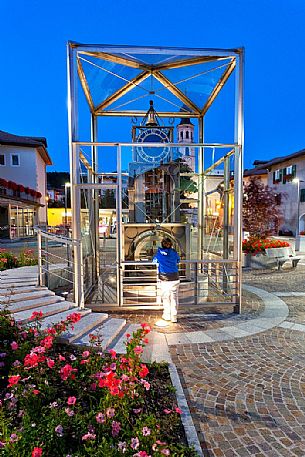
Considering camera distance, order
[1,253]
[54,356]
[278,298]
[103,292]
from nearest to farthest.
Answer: [54,356], [103,292], [278,298], [1,253]

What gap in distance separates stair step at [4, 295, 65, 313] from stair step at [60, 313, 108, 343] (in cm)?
86

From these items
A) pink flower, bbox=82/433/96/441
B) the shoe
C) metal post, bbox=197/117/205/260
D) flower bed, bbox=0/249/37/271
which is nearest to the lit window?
metal post, bbox=197/117/205/260

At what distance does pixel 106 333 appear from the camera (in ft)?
16.7

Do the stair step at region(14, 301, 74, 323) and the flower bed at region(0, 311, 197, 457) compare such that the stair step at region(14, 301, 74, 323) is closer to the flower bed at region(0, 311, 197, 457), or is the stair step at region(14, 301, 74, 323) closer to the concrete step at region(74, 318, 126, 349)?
the concrete step at region(74, 318, 126, 349)

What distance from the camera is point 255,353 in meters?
4.74

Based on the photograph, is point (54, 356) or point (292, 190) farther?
point (292, 190)

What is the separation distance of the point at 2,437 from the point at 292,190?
110 feet

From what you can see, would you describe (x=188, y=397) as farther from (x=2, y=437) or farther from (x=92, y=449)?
(x=2, y=437)

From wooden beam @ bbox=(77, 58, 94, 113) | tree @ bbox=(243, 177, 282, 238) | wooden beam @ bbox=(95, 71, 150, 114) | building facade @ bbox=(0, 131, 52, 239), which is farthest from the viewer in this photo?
building facade @ bbox=(0, 131, 52, 239)

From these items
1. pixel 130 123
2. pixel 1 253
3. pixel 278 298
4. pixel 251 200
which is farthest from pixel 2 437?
pixel 251 200

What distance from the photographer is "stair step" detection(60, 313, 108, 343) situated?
181 inches

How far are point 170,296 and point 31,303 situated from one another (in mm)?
2748

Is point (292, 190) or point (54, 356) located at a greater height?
point (292, 190)

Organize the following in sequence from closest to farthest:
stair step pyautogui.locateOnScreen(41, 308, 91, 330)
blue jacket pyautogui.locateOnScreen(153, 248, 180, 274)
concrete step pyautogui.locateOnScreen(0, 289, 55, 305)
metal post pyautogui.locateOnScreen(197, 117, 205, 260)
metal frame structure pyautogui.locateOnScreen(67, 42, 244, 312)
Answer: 1. stair step pyautogui.locateOnScreen(41, 308, 91, 330)
2. concrete step pyautogui.locateOnScreen(0, 289, 55, 305)
3. blue jacket pyautogui.locateOnScreen(153, 248, 180, 274)
4. metal frame structure pyautogui.locateOnScreen(67, 42, 244, 312)
5. metal post pyautogui.locateOnScreen(197, 117, 205, 260)
